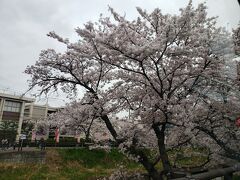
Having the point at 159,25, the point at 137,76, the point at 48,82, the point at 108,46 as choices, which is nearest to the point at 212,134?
the point at 137,76

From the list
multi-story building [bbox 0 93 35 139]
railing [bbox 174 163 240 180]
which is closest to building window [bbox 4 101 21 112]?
multi-story building [bbox 0 93 35 139]

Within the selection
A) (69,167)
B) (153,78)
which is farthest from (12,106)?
(153,78)

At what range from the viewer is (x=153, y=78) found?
24.1ft

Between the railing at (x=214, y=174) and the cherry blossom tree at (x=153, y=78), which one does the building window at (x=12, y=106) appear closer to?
the cherry blossom tree at (x=153, y=78)

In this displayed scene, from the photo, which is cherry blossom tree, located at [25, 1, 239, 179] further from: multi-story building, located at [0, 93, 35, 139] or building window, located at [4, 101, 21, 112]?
building window, located at [4, 101, 21, 112]

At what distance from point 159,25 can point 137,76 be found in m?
1.66

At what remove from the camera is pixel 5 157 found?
19.2 m

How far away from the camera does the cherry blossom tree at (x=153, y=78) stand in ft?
20.7

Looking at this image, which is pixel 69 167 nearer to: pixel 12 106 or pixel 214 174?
pixel 214 174

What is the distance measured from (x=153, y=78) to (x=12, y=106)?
45148 mm

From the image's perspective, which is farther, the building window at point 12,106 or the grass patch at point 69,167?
the building window at point 12,106

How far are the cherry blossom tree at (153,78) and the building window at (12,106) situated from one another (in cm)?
4239

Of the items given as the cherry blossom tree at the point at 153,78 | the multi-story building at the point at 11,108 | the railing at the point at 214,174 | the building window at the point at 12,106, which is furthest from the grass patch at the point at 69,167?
the building window at the point at 12,106

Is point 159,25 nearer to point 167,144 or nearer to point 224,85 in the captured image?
point 224,85
